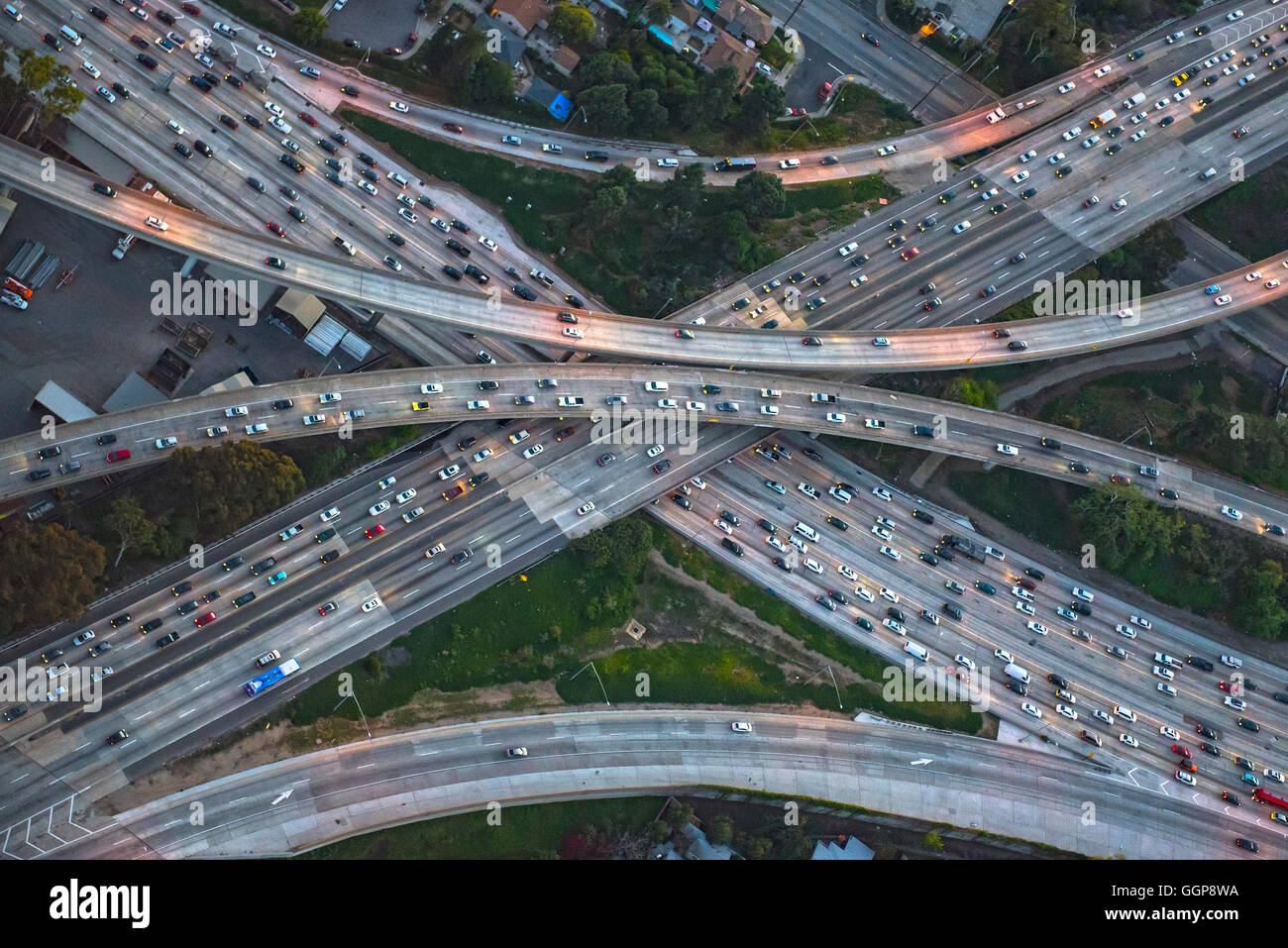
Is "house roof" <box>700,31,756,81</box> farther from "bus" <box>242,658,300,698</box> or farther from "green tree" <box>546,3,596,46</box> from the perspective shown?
"bus" <box>242,658,300,698</box>

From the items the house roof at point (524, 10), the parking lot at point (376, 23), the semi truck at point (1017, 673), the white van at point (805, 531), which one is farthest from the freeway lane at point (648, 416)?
the house roof at point (524, 10)

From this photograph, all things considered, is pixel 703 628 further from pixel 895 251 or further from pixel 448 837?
pixel 895 251

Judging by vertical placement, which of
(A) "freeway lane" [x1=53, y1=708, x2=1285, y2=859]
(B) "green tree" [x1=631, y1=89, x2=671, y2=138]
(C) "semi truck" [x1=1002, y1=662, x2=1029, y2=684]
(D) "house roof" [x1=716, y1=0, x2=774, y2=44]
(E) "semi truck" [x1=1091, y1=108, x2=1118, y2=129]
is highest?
Answer: (D) "house roof" [x1=716, y1=0, x2=774, y2=44]

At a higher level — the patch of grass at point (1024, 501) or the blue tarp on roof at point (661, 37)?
the blue tarp on roof at point (661, 37)

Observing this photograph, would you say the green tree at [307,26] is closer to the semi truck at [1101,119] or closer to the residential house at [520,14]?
the residential house at [520,14]

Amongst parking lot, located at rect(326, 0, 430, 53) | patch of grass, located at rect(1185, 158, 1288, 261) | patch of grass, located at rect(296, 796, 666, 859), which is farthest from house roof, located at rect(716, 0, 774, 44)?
patch of grass, located at rect(296, 796, 666, 859)
